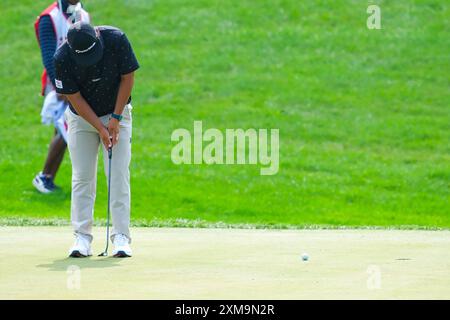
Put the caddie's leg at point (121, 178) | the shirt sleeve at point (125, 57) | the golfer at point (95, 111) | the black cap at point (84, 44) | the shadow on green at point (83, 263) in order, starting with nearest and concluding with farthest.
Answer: the shadow on green at point (83, 263)
the black cap at point (84, 44)
the golfer at point (95, 111)
the shirt sleeve at point (125, 57)
the caddie's leg at point (121, 178)

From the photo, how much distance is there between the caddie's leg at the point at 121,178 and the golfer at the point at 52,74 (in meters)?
3.43

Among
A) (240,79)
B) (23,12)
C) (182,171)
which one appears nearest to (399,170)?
(182,171)

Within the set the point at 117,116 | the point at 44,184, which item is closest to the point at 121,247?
the point at 117,116

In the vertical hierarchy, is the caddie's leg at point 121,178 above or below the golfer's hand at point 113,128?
below

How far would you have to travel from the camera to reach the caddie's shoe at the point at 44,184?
15657 mm

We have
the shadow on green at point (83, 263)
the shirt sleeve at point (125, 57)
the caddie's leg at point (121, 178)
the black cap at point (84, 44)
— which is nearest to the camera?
the shadow on green at point (83, 263)

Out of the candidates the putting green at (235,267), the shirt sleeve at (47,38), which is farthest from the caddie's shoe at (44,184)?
the putting green at (235,267)

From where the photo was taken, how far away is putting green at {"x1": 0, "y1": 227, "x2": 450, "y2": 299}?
6164 mm

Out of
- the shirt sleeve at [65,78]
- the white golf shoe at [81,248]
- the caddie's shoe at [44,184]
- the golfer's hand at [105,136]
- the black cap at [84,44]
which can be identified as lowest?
the caddie's shoe at [44,184]

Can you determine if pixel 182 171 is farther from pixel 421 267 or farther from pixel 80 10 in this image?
pixel 421 267

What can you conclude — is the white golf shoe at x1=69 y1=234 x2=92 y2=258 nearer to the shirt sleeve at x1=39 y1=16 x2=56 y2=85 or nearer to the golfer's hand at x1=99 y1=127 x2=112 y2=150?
the golfer's hand at x1=99 y1=127 x2=112 y2=150

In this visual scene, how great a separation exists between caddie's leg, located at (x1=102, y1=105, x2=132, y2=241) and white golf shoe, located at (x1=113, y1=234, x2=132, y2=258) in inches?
2.4

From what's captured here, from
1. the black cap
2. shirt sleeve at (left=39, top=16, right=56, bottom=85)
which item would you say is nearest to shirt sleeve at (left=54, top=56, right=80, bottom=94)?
the black cap

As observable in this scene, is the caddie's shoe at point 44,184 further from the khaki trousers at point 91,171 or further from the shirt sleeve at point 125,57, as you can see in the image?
the shirt sleeve at point 125,57
